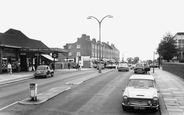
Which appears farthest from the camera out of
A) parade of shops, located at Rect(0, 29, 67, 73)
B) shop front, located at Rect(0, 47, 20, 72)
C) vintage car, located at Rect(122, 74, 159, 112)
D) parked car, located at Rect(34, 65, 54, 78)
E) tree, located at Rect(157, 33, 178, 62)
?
tree, located at Rect(157, 33, 178, 62)

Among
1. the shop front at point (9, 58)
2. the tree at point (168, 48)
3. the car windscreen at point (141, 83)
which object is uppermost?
the tree at point (168, 48)

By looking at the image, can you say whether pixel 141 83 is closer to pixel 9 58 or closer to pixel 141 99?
pixel 141 99

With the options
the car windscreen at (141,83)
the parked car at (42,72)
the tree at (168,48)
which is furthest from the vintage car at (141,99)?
the tree at (168,48)

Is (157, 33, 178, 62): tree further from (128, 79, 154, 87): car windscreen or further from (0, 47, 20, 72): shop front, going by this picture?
(128, 79, 154, 87): car windscreen

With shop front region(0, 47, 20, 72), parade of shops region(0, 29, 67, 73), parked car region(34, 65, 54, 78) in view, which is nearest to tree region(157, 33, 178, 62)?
parade of shops region(0, 29, 67, 73)

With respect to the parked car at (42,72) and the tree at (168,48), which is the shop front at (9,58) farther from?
the tree at (168,48)

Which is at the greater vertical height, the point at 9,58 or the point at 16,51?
the point at 16,51

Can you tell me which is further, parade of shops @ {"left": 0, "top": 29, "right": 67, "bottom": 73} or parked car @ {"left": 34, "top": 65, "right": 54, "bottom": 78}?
parade of shops @ {"left": 0, "top": 29, "right": 67, "bottom": 73}

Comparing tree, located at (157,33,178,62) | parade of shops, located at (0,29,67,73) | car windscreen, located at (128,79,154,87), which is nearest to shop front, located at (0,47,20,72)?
parade of shops, located at (0,29,67,73)

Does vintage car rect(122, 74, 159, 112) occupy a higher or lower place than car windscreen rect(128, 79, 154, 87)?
lower

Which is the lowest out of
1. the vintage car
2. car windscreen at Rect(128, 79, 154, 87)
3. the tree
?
the vintage car

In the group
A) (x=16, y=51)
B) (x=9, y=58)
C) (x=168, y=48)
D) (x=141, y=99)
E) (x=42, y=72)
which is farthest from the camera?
(x=168, y=48)

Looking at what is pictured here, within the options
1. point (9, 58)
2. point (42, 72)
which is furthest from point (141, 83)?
point (9, 58)

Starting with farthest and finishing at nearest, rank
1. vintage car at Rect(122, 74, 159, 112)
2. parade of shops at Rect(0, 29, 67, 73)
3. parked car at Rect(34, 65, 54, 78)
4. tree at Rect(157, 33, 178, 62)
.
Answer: tree at Rect(157, 33, 178, 62)
parade of shops at Rect(0, 29, 67, 73)
parked car at Rect(34, 65, 54, 78)
vintage car at Rect(122, 74, 159, 112)
